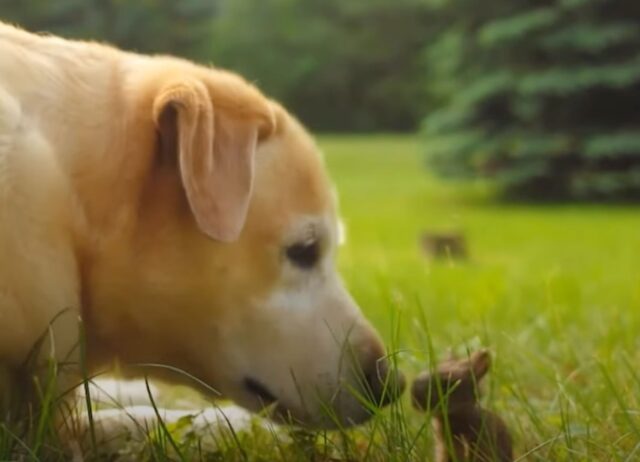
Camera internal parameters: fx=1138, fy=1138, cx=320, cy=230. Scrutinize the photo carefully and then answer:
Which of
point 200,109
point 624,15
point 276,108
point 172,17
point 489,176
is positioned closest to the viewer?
point 200,109

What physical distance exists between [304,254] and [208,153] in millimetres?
286

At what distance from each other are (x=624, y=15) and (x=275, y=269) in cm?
1246

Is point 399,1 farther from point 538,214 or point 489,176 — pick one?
point 538,214

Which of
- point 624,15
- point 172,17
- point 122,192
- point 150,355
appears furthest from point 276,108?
point 624,15

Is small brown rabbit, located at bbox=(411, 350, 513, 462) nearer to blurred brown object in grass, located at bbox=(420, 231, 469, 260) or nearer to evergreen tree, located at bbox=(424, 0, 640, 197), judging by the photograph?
blurred brown object in grass, located at bbox=(420, 231, 469, 260)

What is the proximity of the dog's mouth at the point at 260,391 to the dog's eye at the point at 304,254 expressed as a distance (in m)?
0.23

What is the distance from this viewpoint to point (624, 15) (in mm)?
13680

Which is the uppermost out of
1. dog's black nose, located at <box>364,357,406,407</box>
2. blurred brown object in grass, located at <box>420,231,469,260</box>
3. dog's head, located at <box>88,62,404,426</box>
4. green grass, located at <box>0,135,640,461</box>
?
dog's head, located at <box>88,62,404,426</box>

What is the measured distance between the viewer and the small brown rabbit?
6.05ft

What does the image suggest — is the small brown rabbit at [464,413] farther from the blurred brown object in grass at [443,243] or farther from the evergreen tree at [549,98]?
the evergreen tree at [549,98]

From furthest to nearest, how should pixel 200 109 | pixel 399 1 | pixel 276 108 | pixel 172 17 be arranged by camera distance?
pixel 399 1, pixel 172 17, pixel 276 108, pixel 200 109

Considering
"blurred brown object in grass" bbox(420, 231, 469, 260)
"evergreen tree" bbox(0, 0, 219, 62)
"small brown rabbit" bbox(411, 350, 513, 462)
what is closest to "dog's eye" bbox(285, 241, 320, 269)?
"small brown rabbit" bbox(411, 350, 513, 462)

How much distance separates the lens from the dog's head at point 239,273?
2.01m

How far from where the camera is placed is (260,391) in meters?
2.12
